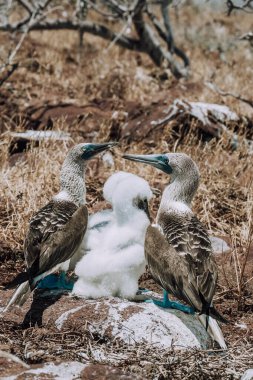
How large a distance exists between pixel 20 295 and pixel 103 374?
4.45 ft

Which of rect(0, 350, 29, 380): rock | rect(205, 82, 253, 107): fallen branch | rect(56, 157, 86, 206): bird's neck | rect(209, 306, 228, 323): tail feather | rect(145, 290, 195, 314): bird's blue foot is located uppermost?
rect(205, 82, 253, 107): fallen branch

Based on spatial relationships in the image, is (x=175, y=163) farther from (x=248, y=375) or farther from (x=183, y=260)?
(x=248, y=375)

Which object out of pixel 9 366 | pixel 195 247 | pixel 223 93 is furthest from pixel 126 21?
pixel 9 366

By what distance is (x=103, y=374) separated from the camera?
10.2 feet

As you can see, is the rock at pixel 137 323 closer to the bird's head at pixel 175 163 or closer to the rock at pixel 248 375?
the rock at pixel 248 375

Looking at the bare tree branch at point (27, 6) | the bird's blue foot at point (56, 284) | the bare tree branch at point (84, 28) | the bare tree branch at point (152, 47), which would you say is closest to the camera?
the bird's blue foot at point (56, 284)

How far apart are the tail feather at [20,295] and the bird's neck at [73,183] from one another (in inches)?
36.4

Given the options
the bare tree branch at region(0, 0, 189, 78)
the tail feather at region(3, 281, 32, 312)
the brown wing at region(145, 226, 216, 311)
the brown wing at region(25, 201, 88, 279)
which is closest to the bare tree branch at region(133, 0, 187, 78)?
the bare tree branch at region(0, 0, 189, 78)

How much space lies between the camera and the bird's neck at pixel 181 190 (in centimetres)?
486

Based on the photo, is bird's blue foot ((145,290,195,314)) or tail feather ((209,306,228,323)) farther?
bird's blue foot ((145,290,195,314))

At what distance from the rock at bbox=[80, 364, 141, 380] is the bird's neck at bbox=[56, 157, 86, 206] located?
6.86 feet

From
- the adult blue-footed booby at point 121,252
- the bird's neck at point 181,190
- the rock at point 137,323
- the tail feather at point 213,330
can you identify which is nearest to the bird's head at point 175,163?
the bird's neck at point 181,190

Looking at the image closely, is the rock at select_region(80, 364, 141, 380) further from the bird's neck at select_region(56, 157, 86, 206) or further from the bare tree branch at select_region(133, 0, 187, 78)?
the bare tree branch at select_region(133, 0, 187, 78)

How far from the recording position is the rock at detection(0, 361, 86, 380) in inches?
120
